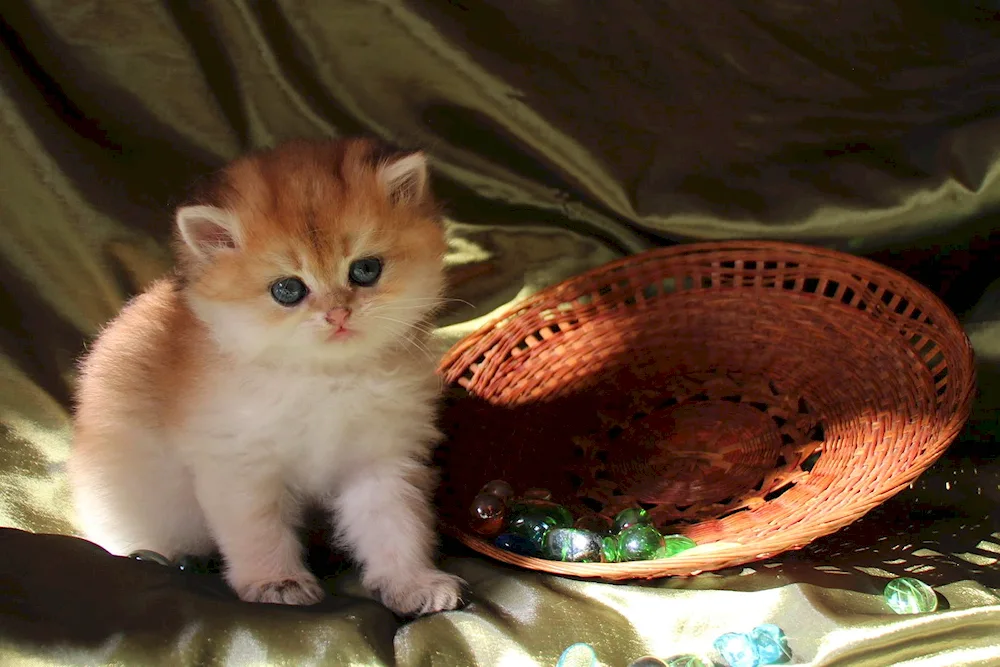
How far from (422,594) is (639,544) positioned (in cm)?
31

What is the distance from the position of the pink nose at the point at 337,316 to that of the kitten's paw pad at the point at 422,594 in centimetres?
37

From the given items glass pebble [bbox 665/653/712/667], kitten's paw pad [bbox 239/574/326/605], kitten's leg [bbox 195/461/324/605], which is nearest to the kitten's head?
kitten's leg [bbox 195/461/324/605]

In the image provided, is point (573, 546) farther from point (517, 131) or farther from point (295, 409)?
point (517, 131)

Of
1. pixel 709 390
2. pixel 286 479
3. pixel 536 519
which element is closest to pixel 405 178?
pixel 286 479

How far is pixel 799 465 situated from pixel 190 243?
1.02 meters

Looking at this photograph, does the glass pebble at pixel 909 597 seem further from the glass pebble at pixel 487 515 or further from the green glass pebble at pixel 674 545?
the glass pebble at pixel 487 515

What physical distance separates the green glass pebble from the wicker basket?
32mm

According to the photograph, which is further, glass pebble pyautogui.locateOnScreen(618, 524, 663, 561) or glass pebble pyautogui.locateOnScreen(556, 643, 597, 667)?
glass pebble pyautogui.locateOnScreen(618, 524, 663, 561)

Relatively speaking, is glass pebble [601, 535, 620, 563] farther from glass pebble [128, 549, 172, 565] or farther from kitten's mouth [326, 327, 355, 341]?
glass pebble [128, 549, 172, 565]

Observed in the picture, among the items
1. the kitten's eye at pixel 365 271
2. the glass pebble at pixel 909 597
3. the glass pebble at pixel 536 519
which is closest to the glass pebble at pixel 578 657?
the glass pebble at pixel 536 519

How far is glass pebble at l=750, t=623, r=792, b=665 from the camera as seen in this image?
3.59 feet

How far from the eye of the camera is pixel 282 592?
47.9 inches

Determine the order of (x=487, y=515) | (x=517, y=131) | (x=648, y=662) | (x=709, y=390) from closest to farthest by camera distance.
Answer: (x=648, y=662)
(x=487, y=515)
(x=709, y=390)
(x=517, y=131)

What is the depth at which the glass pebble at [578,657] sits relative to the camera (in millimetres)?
1091
